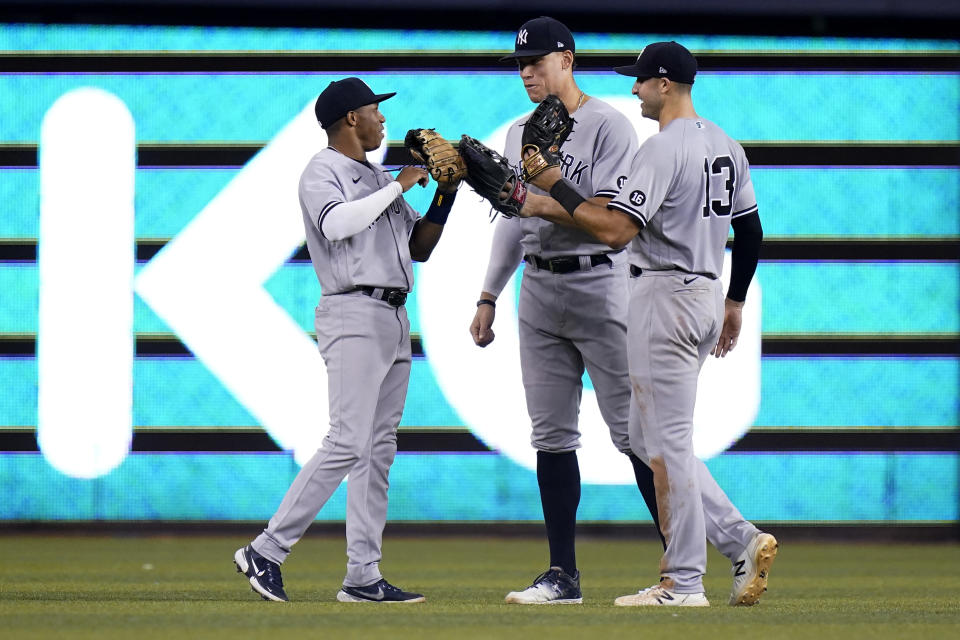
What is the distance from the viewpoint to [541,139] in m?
4.01

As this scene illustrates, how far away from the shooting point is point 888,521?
6520 mm

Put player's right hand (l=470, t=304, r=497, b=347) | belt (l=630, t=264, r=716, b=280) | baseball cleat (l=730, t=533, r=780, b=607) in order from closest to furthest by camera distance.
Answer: baseball cleat (l=730, t=533, r=780, b=607)
belt (l=630, t=264, r=716, b=280)
player's right hand (l=470, t=304, r=497, b=347)

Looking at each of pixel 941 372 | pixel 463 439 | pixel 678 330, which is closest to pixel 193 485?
pixel 463 439

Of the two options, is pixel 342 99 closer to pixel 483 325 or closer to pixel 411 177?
A: pixel 411 177

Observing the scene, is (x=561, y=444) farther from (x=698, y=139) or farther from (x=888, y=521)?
(x=888, y=521)

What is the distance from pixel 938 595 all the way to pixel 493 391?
2496 millimetres

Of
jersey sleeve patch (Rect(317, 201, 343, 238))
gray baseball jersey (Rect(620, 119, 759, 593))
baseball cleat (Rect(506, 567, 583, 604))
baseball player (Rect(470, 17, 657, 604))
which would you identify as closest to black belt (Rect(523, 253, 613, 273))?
baseball player (Rect(470, 17, 657, 604))

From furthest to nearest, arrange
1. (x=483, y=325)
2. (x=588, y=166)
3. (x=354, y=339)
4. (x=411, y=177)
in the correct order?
1. (x=483, y=325)
2. (x=588, y=166)
3. (x=411, y=177)
4. (x=354, y=339)

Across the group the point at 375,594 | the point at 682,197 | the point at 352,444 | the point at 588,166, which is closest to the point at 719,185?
the point at 682,197

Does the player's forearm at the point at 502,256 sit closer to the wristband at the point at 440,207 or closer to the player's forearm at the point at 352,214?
the wristband at the point at 440,207

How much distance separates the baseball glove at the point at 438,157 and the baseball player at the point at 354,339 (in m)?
0.07

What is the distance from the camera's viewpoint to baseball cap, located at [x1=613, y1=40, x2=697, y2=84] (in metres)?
3.97

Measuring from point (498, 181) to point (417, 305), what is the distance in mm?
2470

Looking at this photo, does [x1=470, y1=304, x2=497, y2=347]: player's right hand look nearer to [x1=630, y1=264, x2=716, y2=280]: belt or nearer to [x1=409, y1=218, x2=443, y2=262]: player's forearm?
[x1=409, y1=218, x2=443, y2=262]: player's forearm
